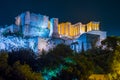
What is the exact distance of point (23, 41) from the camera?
5569 cm

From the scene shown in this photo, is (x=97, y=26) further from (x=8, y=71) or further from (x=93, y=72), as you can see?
(x=8, y=71)

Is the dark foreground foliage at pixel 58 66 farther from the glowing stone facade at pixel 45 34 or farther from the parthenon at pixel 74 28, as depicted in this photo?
the parthenon at pixel 74 28

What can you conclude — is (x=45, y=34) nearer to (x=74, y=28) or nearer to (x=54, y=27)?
(x=54, y=27)

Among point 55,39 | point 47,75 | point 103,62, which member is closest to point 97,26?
point 55,39

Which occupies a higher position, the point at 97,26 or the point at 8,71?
the point at 97,26

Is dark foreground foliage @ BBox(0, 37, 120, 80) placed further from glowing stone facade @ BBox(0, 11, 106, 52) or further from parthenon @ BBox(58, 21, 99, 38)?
parthenon @ BBox(58, 21, 99, 38)

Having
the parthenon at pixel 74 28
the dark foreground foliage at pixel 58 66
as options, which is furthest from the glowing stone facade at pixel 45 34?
the dark foreground foliage at pixel 58 66

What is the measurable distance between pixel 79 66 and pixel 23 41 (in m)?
30.5

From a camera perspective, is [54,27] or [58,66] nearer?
[58,66]

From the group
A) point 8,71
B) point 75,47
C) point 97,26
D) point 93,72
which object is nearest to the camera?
point 8,71

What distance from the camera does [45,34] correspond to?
6188cm

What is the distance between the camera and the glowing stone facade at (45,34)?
179 ft

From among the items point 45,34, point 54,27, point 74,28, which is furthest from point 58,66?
point 74,28

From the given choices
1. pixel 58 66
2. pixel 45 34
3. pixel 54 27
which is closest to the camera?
pixel 58 66
